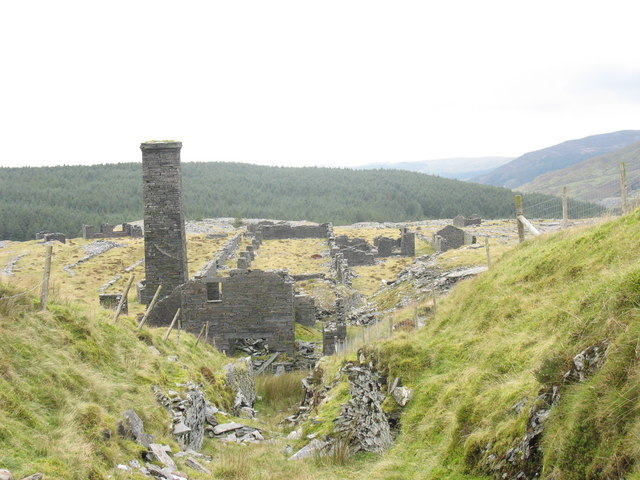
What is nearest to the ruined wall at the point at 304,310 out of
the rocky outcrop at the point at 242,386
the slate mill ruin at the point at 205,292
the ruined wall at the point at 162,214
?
the slate mill ruin at the point at 205,292

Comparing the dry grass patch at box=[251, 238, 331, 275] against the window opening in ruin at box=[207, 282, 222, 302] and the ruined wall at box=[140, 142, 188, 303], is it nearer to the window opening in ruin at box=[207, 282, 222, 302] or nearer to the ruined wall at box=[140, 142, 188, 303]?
the ruined wall at box=[140, 142, 188, 303]

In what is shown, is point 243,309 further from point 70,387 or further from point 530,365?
point 530,365

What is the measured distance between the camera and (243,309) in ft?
78.0

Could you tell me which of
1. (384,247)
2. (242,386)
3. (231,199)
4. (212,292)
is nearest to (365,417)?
(242,386)

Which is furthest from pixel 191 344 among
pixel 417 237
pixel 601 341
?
pixel 417 237

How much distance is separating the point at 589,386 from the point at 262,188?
18713cm

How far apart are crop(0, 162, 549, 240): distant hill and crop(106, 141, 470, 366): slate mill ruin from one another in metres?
103

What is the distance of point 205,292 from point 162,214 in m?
5.46

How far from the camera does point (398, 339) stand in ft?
43.3

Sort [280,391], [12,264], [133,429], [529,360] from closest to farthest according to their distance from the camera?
[529,360] < [133,429] < [280,391] < [12,264]

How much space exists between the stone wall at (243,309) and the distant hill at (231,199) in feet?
351

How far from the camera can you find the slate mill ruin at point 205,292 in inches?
928

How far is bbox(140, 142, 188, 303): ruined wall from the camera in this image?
26953 millimetres

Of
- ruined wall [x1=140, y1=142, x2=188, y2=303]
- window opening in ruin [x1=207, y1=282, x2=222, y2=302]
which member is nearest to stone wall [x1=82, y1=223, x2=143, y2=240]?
ruined wall [x1=140, y1=142, x2=188, y2=303]
